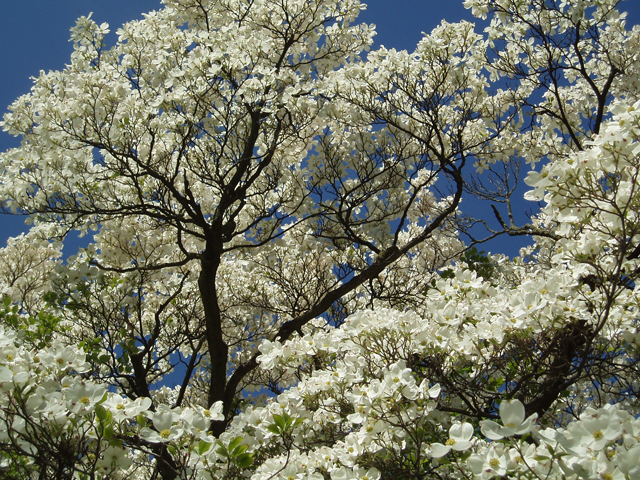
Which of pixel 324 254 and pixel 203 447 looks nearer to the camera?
pixel 203 447

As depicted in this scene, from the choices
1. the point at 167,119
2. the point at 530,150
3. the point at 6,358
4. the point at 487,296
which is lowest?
the point at 6,358

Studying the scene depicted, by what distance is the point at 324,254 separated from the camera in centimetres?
791

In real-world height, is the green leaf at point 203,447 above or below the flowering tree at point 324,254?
below

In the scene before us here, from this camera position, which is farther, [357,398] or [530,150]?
[530,150]

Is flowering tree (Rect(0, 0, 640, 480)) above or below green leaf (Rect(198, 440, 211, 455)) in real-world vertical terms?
above

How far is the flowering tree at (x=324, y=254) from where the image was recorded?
7.16 ft

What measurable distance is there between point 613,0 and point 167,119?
5091mm

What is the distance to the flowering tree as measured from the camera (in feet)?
7.16

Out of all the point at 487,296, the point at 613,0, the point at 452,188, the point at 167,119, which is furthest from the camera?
the point at 452,188

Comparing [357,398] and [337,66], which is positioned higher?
[337,66]

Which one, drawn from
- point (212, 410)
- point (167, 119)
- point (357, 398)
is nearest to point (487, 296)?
point (357, 398)

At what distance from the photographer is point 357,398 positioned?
2.49m

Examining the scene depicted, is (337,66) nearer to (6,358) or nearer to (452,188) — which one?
(452,188)

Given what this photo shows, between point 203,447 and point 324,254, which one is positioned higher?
point 324,254
